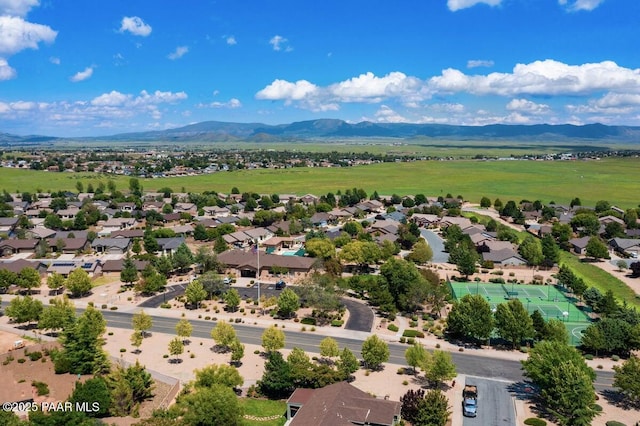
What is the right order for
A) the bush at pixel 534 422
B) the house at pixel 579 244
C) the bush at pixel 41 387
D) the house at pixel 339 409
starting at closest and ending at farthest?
1. the house at pixel 339 409
2. the bush at pixel 534 422
3. the bush at pixel 41 387
4. the house at pixel 579 244

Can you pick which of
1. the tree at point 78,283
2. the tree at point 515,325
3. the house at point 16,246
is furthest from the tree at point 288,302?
the house at point 16,246

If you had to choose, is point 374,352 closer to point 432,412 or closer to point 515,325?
point 432,412

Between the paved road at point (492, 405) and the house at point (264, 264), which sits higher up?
the house at point (264, 264)

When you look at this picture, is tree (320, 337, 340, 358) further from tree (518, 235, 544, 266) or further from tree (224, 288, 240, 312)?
tree (518, 235, 544, 266)

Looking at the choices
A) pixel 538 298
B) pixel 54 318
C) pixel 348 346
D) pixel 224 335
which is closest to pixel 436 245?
pixel 538 298

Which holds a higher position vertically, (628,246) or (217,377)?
(628,246)

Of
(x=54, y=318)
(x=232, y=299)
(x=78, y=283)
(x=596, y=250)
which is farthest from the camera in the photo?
(x=596, y=250)

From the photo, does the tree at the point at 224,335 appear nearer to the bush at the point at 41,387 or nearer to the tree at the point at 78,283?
the bush at the point at 41,387
